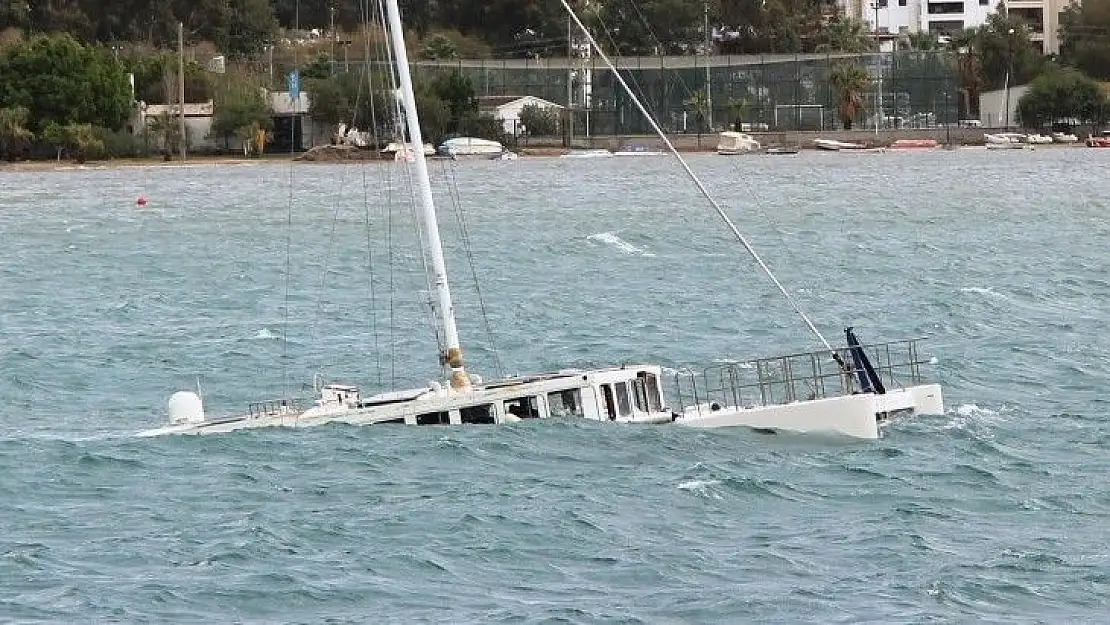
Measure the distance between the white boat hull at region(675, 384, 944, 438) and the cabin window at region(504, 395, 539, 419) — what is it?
2654mm

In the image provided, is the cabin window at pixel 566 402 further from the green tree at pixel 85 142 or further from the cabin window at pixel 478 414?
the green tree at pixel 85 142

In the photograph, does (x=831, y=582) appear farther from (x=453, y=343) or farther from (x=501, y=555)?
(x=453, y=343)

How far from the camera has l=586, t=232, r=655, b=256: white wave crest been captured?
97.6m

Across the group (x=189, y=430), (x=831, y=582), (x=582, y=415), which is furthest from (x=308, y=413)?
(x=831, y=582)

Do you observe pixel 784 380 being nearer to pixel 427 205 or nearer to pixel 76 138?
pixel 427 205

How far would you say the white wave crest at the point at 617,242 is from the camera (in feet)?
320

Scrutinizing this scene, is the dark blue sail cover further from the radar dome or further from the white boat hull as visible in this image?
the radar dome

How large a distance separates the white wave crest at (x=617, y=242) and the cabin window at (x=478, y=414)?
171 feet

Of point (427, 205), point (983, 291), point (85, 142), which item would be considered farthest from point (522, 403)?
point (85, 142)

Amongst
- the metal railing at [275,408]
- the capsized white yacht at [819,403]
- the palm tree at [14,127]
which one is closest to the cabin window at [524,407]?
the capsized white yacht at [819,403]

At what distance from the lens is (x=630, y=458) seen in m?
42.0

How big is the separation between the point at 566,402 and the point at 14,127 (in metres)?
151

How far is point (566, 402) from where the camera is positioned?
1770 inches

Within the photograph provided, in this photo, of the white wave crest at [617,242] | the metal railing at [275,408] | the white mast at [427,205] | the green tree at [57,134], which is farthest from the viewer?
the green tree at [57,134]
